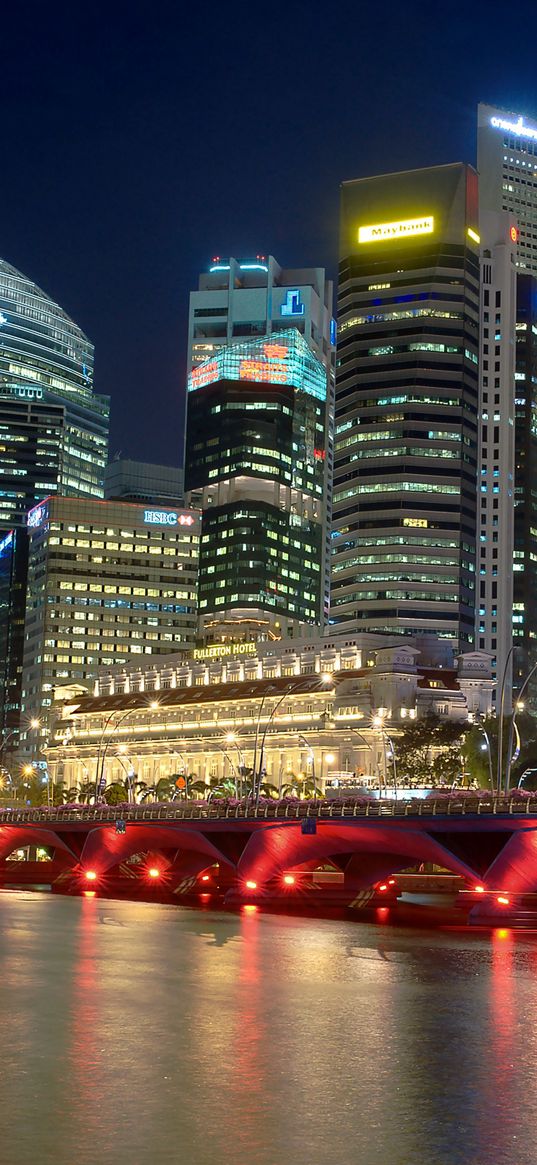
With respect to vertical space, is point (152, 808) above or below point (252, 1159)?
above

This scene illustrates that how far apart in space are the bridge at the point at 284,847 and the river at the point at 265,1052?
16.2m

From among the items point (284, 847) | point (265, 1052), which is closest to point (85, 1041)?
point (265, 1052)

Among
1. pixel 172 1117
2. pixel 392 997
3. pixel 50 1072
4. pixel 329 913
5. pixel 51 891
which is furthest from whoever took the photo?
pixel 51 891

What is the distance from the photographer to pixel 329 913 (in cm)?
11250

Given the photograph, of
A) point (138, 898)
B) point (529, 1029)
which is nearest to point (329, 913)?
point (138, 898)

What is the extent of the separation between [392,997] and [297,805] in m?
59.6

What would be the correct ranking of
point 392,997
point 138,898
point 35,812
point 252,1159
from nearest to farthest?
point 252,1159 → point 392,997 → point 138,898 → point 35,812

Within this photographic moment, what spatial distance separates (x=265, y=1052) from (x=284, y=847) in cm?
7416

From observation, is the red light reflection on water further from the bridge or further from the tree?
the tree

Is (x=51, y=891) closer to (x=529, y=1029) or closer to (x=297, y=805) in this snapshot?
(x=297, y=805)

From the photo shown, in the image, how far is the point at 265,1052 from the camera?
146 ft

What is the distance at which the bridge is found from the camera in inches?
3905

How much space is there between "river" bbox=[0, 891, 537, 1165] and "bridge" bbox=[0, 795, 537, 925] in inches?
639

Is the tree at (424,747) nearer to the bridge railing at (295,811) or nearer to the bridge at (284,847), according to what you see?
the bridge at (284,847)
